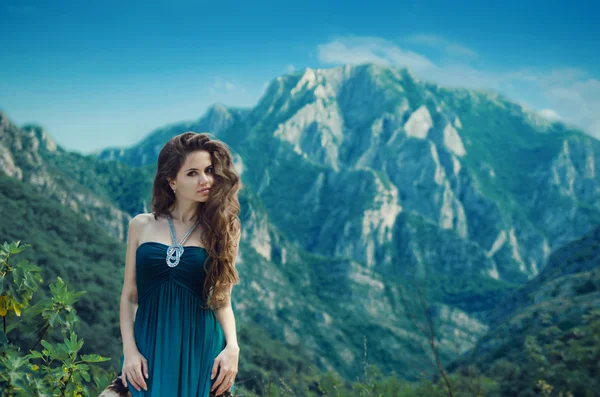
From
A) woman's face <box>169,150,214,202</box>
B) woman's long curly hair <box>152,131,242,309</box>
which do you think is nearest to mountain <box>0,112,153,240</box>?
woman's long curly hair <box>152,131,242,309</box>

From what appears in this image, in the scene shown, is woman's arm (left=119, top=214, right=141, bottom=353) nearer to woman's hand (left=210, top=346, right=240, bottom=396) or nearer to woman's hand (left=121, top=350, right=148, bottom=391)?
woman's hand (left=121, top=350, right=148, bottom=391)

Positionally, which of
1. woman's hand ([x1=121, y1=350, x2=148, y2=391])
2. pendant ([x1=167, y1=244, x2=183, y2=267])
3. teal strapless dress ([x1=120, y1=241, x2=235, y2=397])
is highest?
pendant ([x1=167, y1=244, x2=183, y2=267])

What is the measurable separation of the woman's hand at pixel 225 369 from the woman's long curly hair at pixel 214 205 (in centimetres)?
28

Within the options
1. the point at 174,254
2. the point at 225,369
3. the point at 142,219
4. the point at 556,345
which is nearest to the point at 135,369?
the point at 225,369

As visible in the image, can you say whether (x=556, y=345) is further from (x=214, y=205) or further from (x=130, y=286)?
(x=130, y=286)

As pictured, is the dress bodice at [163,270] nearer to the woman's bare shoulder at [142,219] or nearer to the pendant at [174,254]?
the pendant at [174,254]

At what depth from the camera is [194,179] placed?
10.2 ft

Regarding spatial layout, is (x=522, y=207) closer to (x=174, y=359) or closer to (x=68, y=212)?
(x=68, y=212)

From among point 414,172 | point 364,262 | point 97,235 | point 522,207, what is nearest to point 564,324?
point 97,235

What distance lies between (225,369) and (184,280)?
21.4 inches

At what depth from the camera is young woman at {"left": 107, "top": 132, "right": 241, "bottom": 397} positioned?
2.83 meters

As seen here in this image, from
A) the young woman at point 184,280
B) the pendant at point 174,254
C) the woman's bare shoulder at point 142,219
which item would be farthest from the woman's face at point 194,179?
the pendant at point 174,254

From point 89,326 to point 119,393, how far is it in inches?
1439

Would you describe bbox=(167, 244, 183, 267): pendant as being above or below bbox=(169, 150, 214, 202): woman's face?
below
